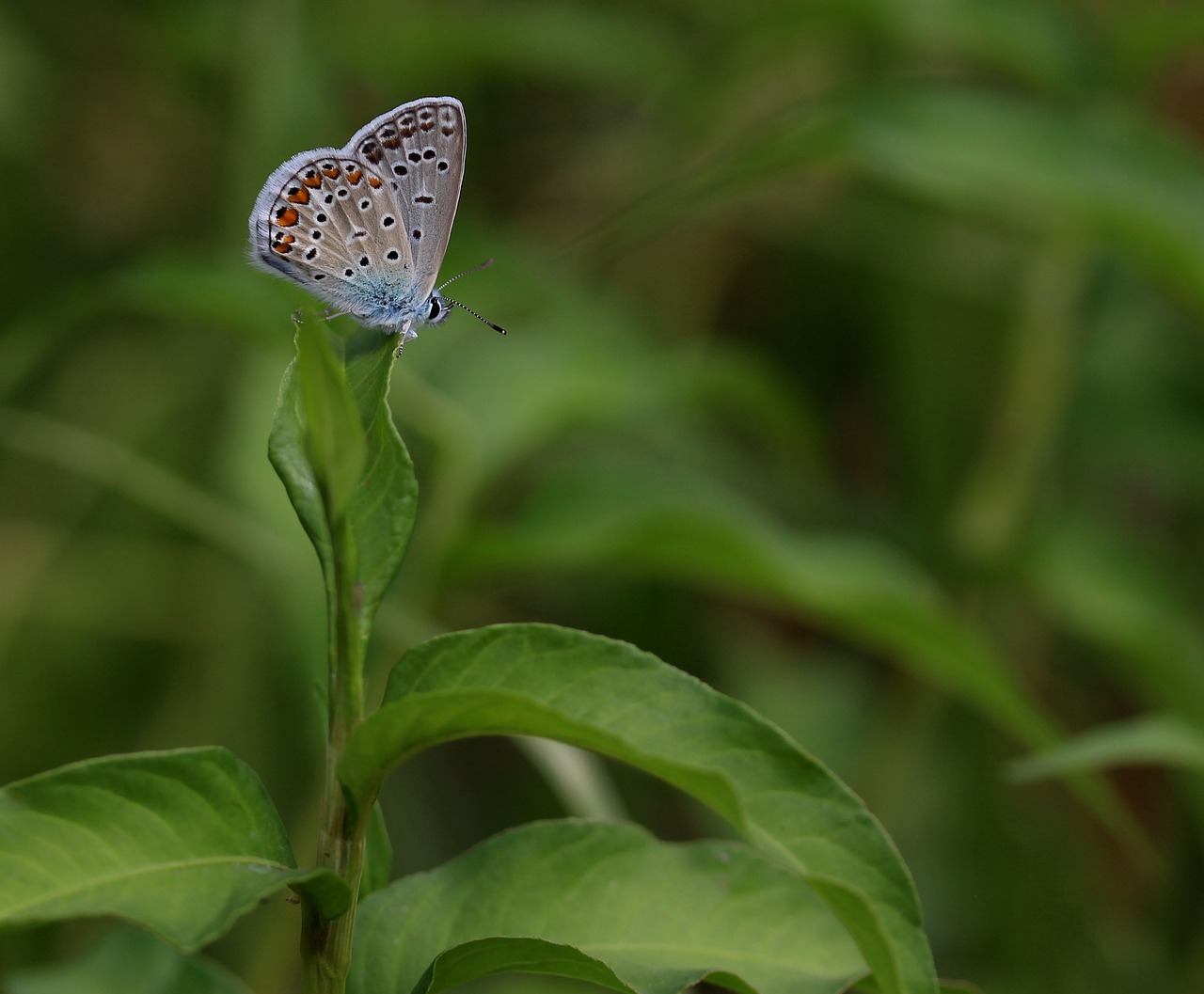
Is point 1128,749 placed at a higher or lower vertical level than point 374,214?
lower

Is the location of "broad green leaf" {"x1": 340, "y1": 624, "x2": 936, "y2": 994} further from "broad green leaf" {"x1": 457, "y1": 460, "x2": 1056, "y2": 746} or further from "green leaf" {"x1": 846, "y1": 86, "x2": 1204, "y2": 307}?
"green leaf" {"x1": 846, "y1": 86, "x2": 1204, "y2": 307}

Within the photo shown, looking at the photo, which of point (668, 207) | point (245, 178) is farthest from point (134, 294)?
point (668, 207)

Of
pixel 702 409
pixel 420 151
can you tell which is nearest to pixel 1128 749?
pixel 420 151

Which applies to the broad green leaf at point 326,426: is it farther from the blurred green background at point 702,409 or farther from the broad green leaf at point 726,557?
the broad green leaf at point 726,557

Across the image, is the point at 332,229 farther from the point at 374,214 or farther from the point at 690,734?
the point at 690,734

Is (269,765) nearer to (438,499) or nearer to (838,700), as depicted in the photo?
(438,499)

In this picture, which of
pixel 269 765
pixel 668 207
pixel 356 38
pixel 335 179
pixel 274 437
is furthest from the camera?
pixel 356 38
